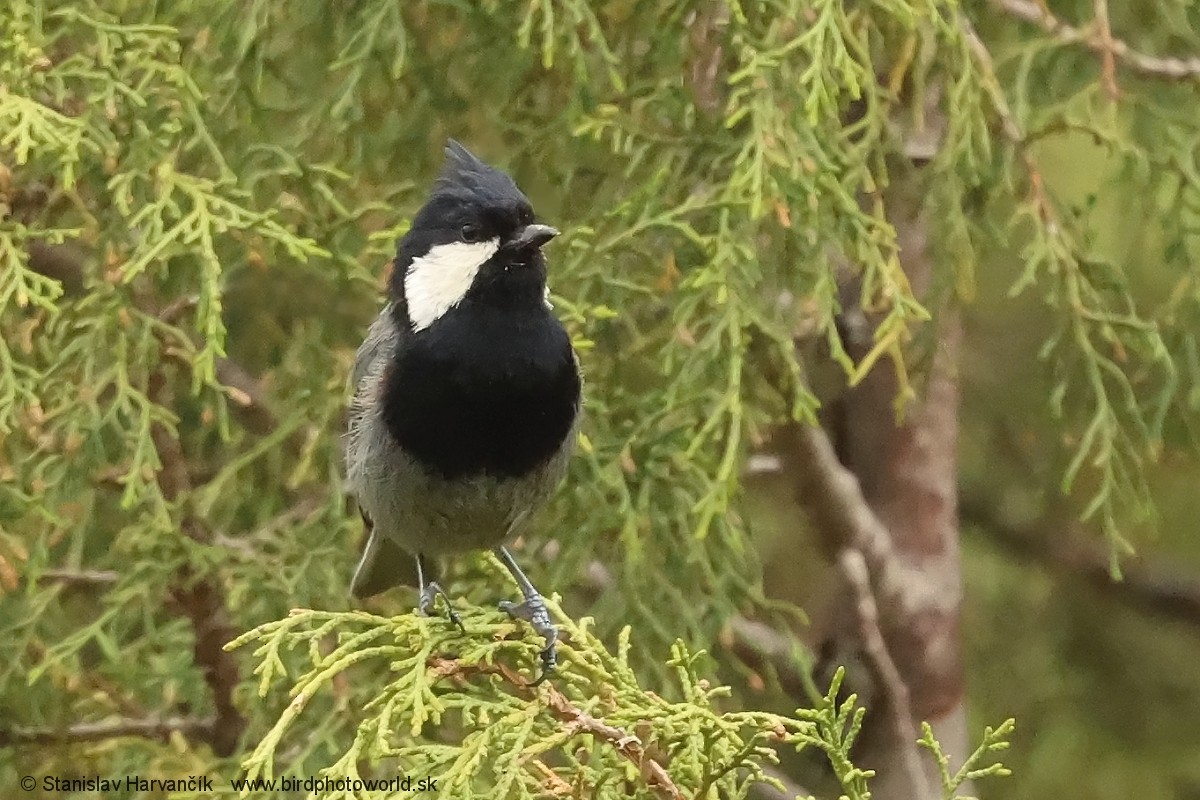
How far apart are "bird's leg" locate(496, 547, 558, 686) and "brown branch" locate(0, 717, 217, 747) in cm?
82

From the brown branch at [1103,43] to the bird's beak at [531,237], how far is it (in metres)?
1.31

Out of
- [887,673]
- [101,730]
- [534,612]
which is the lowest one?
[887,673]

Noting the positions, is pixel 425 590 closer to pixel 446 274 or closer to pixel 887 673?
pixel 446 274

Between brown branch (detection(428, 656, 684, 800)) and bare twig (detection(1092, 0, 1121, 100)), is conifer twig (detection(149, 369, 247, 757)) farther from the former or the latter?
bare twig (detection(1092, 0, 1121, 100))

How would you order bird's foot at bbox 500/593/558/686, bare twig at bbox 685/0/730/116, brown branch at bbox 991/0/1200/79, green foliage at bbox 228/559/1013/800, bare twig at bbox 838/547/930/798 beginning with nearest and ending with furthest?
1. green foliage at bbox 228/559/1013/800
2. bird's foot at bbox 500/593/558/686
3. bare twig at bbox 685/0/730/116
4. brown branch at bbox 991/0/1200/79
5. bare twig at bbox 838/547/930/798

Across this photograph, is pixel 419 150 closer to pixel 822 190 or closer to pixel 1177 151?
pixel 822 190

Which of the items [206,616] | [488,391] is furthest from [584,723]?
[206,616]

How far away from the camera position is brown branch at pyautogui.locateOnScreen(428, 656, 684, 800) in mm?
1889

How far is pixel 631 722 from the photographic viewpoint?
1935 mm

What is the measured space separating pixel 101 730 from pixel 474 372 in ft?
4.26

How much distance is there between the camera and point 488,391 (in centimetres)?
247

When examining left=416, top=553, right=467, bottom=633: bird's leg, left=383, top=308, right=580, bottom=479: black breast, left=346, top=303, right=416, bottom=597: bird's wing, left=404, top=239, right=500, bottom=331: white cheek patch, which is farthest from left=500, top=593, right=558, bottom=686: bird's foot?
left=404, top=239, right=500, bottom=331: white cheek patch

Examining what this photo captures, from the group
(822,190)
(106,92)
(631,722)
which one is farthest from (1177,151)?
(106,92)

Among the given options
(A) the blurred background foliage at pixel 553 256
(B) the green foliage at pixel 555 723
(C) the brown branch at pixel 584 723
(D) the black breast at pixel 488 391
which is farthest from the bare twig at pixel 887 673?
(C) the brown branch at pixel 584 723
